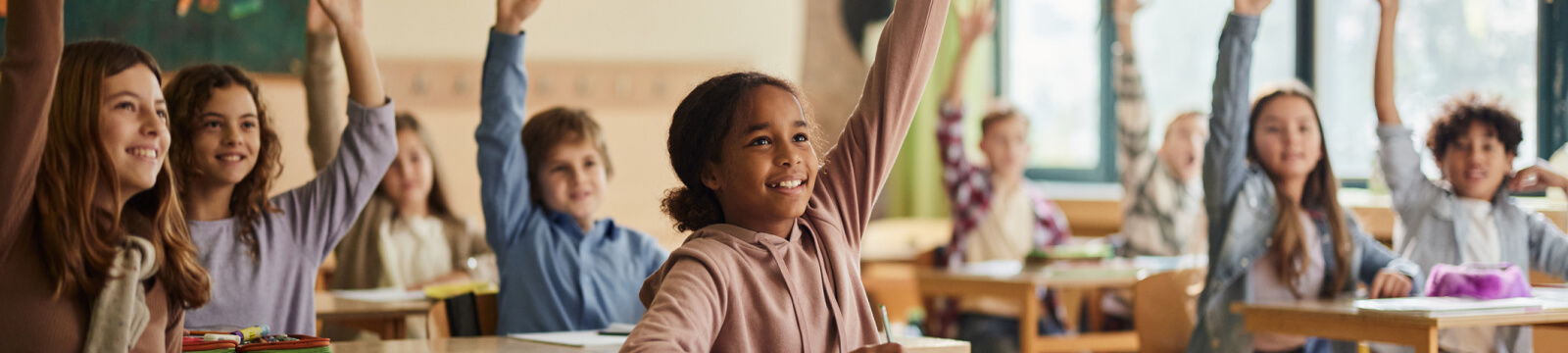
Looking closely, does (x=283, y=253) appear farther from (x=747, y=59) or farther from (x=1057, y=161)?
(x=1057, y=161)

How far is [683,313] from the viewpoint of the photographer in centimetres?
125

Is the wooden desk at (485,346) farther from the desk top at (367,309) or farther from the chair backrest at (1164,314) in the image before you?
the chair backrest at (1164,314)

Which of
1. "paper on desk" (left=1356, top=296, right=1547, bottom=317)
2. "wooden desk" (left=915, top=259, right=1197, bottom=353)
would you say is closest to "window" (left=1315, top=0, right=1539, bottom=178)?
"wooden desk" (left=915, top=259, right=1197, bottom=353)

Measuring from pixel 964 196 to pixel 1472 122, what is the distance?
2.02 m

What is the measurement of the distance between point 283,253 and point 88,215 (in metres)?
0.61

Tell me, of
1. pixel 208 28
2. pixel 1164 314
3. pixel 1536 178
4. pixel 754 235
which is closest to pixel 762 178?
pixel 754 235

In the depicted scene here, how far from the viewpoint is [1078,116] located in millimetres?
6316

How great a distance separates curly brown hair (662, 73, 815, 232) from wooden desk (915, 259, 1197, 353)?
2251mm

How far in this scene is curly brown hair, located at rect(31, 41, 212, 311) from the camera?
142 cm

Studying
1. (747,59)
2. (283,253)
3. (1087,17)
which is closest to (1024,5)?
(1087,17)

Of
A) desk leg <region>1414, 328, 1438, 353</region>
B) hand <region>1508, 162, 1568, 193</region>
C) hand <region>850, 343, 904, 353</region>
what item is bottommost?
desk leg <region>1414, 328, 1438, 353</region>

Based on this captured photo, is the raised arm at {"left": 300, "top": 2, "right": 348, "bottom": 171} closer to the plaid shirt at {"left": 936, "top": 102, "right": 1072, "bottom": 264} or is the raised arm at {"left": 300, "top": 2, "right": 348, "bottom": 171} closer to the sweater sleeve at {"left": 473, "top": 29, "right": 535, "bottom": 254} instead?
the sweater sleeve at {"left": 473, "top": 29, "right": 535, "bottom": 254}

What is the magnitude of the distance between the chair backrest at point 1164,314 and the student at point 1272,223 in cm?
28

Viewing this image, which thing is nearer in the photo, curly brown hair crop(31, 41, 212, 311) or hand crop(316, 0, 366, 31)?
curly brown hair crop(31, 41, 212, 311)
